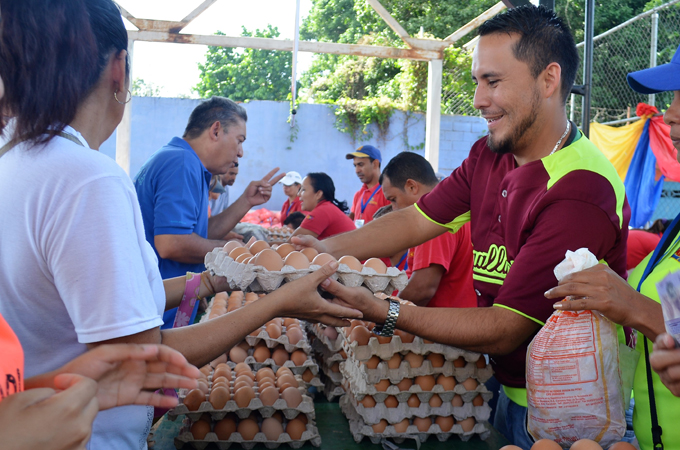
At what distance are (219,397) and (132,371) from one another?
1318mm

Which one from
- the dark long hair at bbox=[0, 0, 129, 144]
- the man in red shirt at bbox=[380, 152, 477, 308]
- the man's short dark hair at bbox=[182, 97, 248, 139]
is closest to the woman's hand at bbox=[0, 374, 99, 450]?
the dark long hair at bbox=[0, 0, 129, 144]

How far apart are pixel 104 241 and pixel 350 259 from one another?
1278mm

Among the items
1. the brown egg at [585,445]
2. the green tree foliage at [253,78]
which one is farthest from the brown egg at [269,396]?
the green tree foliage at [253,78]

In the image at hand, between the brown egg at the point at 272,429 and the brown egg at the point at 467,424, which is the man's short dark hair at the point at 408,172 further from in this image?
the brown egg at the point at 272,429

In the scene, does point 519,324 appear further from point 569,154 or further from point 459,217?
point 459,217

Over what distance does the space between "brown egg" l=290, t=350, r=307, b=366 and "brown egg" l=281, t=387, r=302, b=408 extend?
0.55m

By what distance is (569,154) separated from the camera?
6.46ft

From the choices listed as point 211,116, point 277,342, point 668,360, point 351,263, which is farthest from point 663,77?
point 211,116

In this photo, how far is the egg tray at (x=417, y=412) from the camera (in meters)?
2.31

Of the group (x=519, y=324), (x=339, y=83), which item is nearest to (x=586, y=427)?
(x=519, y=324)

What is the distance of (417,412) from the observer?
7.70ft

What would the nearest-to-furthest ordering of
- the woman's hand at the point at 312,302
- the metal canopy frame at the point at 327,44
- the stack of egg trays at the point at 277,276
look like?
the woman's hand at the point at 312,302, the stack of egg trays at the point at 277,276, the metal canopy frame at the point at 327,44

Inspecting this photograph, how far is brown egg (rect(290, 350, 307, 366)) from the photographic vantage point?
2973 mm

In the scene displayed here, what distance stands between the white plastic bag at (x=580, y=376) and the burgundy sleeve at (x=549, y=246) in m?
0.18
